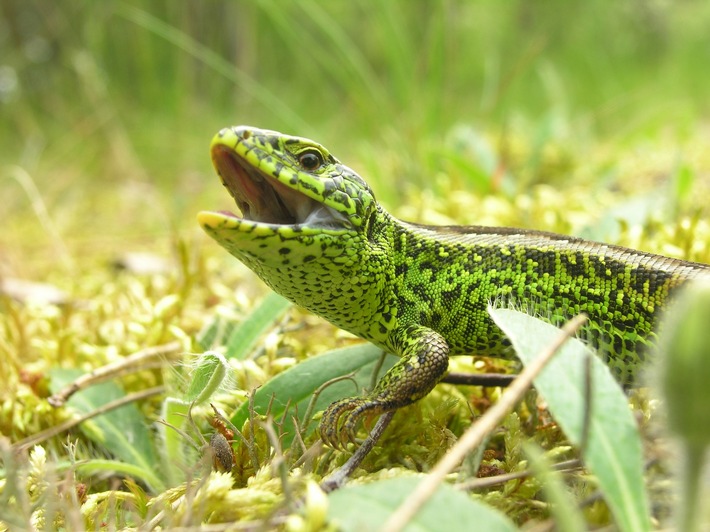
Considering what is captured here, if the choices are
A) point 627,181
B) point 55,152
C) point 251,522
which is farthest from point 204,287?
point 55,152

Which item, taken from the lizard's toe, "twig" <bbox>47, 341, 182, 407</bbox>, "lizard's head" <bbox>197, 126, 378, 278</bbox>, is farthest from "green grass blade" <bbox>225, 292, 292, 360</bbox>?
the lizard's toe

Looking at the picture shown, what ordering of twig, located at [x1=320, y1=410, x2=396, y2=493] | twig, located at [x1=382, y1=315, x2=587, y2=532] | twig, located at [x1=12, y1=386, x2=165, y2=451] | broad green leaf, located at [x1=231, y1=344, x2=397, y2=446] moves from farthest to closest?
1. twig, located at [x1=12, y1=386, x2=165, y2=451]
2. broad green leaf, located at [x1=231, y1=344, x2=397, y2=446]
3. twig, located at [x1=320, y1=410, x2=396, y2=493]
4. twig, located at [x1=382, y1=315, x2=587, y2=532]

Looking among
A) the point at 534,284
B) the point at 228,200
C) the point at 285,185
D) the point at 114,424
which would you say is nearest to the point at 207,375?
the point at 285,185

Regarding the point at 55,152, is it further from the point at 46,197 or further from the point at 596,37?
the point at 596,37

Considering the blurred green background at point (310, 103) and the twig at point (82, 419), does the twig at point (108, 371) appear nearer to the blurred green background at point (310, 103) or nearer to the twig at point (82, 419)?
the twig at point (82, 419)

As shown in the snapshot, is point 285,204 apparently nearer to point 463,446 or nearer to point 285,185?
point 285,185

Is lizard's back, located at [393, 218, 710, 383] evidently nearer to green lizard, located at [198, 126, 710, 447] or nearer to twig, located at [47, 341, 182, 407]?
green lizard, located at [198, 126, 710, 447]
